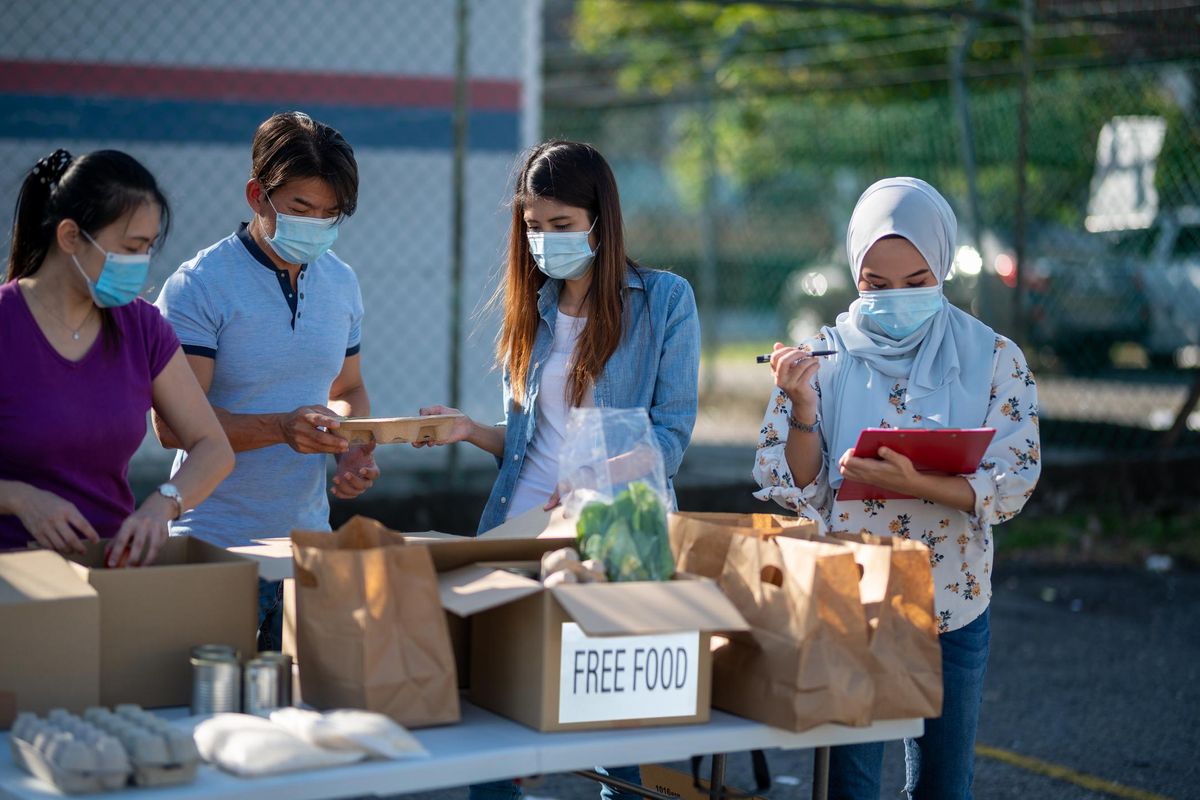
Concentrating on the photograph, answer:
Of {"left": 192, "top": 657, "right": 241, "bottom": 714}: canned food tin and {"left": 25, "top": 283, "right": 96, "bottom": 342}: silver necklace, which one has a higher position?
{"left": 25, "top": 283, "right": 96, "bottom": 342}: silver necklace

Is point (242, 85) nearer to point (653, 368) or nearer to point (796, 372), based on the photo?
point (653, 368)

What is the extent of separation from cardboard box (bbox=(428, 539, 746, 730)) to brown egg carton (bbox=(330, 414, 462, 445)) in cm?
57

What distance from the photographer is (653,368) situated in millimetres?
3209

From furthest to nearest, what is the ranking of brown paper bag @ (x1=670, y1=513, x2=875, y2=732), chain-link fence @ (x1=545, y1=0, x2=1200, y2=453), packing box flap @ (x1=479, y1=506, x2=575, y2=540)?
chain-link fence @ (x1=545, y1=0, x2=1200, y2=453) → packing box flap @ (x1=479, y1=506, x2=575, y2=540) → brown paper bag @ (x1=670, y1=513, x2=875, y2=732)

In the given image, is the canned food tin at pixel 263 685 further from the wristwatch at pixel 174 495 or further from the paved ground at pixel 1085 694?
the paved ground at pixel 1085 694

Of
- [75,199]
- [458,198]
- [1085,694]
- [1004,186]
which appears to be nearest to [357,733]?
[75,199]

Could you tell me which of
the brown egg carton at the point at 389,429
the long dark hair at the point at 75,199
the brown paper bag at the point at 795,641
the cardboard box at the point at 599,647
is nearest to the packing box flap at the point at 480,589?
the cardboard box at the point at 599,647

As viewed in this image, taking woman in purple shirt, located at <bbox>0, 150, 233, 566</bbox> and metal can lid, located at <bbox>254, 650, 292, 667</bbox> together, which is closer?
metal can lid, located at <bbox>254, 650, 292, 667</bbox>

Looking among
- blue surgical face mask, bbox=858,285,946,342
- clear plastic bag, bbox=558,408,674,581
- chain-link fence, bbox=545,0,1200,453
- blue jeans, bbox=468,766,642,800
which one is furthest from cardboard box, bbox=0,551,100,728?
chain-link fence, bbox=545,0,1200,453

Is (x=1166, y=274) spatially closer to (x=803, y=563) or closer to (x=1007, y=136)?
(x=1007, y=136)

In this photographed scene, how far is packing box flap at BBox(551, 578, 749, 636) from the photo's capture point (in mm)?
2223

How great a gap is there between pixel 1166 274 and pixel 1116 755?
249 inches

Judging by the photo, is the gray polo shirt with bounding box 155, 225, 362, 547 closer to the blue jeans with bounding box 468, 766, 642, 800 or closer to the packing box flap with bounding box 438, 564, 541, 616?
the blue jeans with bounding box 468, 766, 642, 800

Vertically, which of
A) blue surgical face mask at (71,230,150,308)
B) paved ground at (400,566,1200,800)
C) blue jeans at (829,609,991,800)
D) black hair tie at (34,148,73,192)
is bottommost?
paved ground at (400,566,1200,800)
